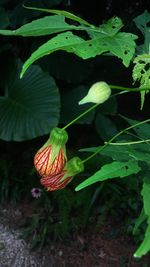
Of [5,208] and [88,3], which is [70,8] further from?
[5,208]

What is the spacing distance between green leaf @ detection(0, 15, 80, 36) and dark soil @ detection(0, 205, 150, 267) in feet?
6.82

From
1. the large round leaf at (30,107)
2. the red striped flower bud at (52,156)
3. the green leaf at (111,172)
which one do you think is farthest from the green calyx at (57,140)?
the large round leaf at (30,107)

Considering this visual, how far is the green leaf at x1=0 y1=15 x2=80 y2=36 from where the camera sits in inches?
26.6

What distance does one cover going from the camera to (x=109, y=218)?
2863mm

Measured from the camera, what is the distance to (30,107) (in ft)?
8.75

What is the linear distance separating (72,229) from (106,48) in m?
2.23

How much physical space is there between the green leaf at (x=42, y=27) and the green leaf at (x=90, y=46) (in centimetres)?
2

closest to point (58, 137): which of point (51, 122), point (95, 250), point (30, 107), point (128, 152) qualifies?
point (128, 152)

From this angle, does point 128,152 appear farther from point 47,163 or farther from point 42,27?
point 42,27

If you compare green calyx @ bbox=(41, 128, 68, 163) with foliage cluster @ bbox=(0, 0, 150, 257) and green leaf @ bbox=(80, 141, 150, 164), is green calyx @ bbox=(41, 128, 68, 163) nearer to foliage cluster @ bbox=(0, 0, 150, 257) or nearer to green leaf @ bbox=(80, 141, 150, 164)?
green leaf @ bbox=(80, 141, 150, 164)

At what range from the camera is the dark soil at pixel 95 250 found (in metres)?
2.69

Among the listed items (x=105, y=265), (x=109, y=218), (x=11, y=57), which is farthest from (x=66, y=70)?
(x=105, y=265)

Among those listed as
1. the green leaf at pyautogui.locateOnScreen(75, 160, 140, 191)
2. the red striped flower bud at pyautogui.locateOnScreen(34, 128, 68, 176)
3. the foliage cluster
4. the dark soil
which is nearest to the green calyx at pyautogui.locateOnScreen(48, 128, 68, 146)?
the red striped flower bud at pyautogui.locateOnScreen(34, 128, 68, 176)

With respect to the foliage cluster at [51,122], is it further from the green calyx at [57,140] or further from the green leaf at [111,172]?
the green leaf at [111,172]
